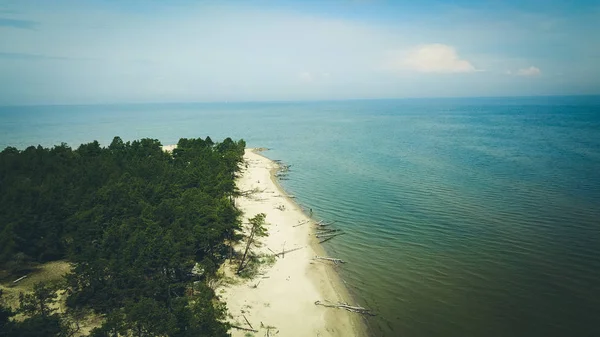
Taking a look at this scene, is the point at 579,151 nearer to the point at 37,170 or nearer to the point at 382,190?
the point at 382,190

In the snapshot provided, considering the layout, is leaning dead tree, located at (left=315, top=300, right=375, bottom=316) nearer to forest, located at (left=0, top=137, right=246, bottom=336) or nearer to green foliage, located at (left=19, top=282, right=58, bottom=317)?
forest, located at (left=0, top=137, right=246, bottom=336)

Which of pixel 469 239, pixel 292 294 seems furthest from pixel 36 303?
pixel 469 239

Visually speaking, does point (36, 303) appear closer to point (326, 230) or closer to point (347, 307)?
point (347, 307)

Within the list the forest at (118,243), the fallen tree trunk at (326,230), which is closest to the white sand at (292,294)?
the fallen tree trunk at (326,230)

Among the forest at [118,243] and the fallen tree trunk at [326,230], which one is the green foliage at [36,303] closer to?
the forest at [118,243]

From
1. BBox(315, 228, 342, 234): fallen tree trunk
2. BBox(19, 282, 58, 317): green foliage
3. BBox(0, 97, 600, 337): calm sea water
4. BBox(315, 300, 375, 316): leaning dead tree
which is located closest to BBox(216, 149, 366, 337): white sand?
BBox(315, 300, 375, 316): leaning dead tree
